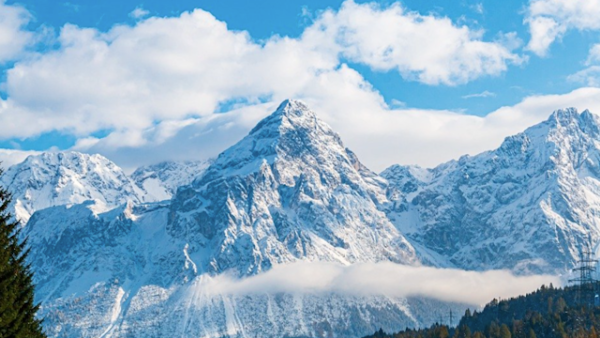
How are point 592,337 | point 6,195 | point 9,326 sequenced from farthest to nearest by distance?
point 592,337 < point 6,195 < point 9,326

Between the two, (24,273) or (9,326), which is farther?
(24,273)

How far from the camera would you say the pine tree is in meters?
42.8

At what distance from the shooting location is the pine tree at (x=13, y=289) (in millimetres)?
42781

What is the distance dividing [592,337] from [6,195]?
338 ft

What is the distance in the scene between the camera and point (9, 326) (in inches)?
1683

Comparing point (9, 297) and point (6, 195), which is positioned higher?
point (6, 195)

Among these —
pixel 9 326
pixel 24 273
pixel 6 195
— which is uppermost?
pixel 6 195

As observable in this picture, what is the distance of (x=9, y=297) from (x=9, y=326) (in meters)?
1.47

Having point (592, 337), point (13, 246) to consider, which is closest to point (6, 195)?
point (13, 246)

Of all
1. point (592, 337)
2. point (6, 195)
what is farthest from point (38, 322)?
point (592, 337)

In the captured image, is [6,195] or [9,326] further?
[6,195]

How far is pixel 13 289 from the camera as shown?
146 ft

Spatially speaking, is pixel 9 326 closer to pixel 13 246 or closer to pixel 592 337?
pixel 13 246

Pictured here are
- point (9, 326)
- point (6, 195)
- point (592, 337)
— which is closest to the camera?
point (9, 326)
